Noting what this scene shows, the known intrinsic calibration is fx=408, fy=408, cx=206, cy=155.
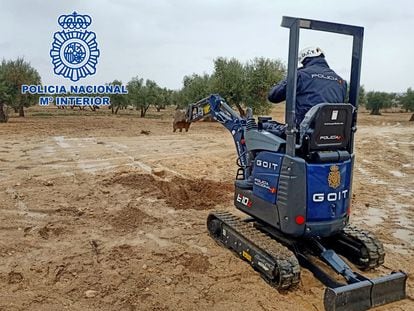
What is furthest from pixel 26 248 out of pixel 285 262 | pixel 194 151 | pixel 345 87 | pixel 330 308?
pixel 194 151

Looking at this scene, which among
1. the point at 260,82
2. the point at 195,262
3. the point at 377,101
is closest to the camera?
the point at 195,262

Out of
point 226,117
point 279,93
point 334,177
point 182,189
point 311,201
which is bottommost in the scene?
point 182,189

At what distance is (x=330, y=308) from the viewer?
4.01 meters

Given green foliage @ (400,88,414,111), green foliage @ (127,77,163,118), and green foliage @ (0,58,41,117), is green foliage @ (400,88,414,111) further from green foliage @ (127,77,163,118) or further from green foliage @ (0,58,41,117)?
green foliage @ (0,58,41,117)

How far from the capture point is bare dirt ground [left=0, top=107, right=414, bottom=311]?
445cm

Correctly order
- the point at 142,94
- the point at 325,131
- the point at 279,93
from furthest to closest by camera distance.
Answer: the point at 142,94 < the point at 279,93 < the point at 325,131

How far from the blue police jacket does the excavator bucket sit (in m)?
1.85

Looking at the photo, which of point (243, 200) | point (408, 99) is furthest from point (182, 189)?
point (408, 99)

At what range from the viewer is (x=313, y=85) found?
467cm

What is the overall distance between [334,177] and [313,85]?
3.53 feet

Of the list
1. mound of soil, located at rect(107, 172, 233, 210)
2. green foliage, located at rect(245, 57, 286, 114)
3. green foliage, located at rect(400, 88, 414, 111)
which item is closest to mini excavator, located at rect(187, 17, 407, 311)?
mound of soil, located at rect(107, 172, 233, 210)

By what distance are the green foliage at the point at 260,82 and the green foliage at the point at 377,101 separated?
33.5 m

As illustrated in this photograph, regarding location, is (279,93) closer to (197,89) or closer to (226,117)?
(226,117)

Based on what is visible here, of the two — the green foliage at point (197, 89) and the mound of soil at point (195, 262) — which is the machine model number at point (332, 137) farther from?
the green foliage at point (197, 89)
